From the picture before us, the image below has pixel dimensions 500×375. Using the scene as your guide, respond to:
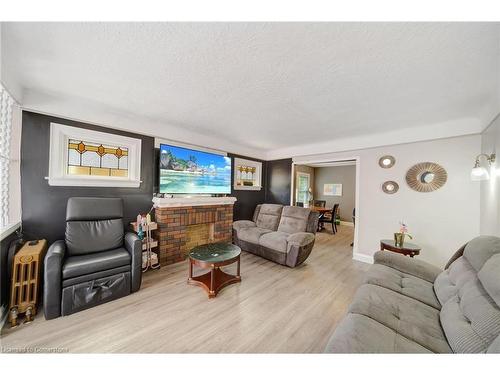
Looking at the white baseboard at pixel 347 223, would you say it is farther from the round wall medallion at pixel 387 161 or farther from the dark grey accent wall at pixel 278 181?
the round wall medallion at pixel 387 161

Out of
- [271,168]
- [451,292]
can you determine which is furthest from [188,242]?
[451,292]

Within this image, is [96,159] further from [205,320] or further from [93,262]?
[205,320]

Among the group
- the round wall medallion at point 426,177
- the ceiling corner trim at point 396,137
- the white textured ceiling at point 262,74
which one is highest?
the white textured ceiling at point 262,74

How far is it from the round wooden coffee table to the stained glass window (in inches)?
68.2

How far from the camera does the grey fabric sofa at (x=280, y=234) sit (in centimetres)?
284

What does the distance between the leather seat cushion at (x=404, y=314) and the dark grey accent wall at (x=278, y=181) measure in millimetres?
3247

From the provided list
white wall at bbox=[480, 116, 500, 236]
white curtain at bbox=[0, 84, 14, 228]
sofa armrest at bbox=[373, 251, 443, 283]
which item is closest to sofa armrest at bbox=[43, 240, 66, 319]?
white curtain at bbox=[0, 84, 14, 228]

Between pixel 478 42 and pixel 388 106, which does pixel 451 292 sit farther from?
pixel 388 106

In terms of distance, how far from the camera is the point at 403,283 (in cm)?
156

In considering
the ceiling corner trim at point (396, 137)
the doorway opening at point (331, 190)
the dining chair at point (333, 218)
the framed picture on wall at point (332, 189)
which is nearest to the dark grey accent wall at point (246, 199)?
the ceiling corner trim at point (396, 137)

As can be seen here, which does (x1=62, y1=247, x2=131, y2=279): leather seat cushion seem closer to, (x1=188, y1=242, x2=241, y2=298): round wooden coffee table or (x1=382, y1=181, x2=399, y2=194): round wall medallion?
(x1=188, y1=242, x2=241, y2=298): round wooden coffee table

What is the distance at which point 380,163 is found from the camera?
3172mm

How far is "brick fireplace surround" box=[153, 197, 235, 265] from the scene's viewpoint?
2879 millimetres

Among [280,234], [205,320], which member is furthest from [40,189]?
[280,234]
